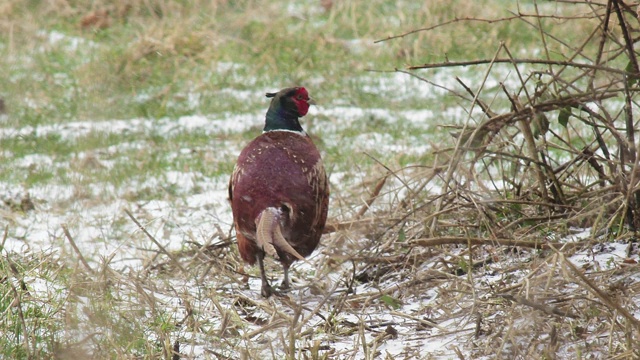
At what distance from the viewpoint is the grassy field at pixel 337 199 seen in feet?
Result: 8.16

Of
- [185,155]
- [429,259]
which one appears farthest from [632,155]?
[185,155]

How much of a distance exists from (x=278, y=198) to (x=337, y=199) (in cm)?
86

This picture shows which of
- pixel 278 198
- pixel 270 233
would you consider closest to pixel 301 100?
pixel 278 198

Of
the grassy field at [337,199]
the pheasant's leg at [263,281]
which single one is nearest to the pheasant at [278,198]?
the pheasant's leg at [263,281]

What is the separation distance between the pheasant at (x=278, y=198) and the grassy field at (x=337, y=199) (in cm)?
16

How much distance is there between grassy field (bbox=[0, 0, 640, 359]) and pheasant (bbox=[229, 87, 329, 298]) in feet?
0.54

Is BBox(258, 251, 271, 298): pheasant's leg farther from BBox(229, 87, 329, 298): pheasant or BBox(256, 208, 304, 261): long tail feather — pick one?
BBox(256, 208, 304, 261): long tail feather

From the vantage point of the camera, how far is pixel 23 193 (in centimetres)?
502

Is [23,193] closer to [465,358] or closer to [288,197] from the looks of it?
[288,197]

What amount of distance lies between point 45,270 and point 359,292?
1215 mm

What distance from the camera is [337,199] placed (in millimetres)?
4176

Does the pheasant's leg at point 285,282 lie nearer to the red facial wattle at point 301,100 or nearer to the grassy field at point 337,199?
the grassy field at point 337,199

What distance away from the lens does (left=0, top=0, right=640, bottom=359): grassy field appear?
2.49 m

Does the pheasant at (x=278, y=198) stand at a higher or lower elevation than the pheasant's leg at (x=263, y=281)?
higher
